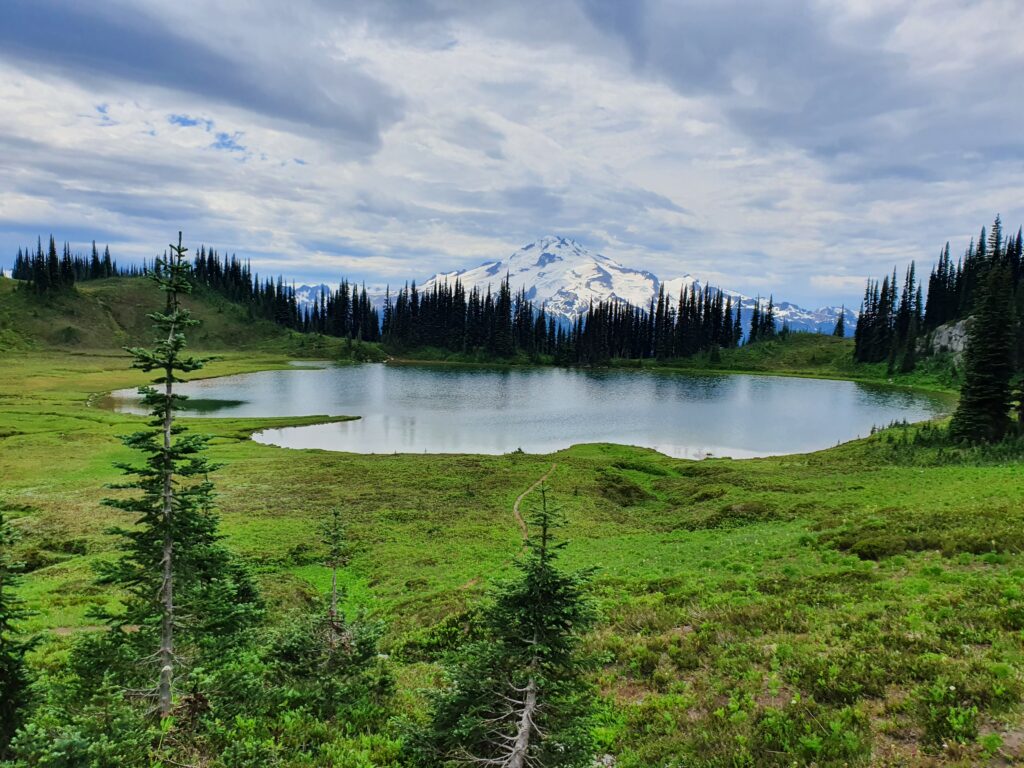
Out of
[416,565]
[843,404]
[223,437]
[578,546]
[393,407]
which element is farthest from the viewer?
[843,404]

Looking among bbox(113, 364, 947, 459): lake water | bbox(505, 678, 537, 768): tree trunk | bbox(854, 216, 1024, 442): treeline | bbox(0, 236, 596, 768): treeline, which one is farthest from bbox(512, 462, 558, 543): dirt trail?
bbox(854, 216, 1024, 442): treeline

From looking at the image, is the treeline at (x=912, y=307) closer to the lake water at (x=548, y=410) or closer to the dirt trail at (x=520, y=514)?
the lake water at (x=548, y=410)

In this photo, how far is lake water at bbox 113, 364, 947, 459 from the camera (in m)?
→ 65.4

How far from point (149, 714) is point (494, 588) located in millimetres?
6335

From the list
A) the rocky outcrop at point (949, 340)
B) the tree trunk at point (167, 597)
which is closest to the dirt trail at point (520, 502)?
the tree trunk at point (167, 597)

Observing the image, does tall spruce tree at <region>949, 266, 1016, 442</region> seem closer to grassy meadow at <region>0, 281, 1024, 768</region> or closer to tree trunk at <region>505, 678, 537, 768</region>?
grassy meadow at <region>0, 281, 1024, 768</region>

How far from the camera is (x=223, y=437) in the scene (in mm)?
62188

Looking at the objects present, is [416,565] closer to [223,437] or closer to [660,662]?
[660,662]

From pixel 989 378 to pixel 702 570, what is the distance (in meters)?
40.3

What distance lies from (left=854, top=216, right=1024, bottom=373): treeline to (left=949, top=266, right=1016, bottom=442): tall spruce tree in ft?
361

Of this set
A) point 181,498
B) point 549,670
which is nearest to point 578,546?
point 549,670

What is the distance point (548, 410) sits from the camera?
296 feet

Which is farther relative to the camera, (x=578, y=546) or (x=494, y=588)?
(x=578, y=546)

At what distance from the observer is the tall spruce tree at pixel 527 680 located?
27.5 ft
